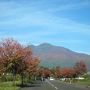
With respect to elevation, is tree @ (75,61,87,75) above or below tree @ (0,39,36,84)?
above

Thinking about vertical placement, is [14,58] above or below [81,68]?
below

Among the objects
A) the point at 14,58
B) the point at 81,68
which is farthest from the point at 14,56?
the point at 81,68

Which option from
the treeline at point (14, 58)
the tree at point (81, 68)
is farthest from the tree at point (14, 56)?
the tree at point (81, 68)

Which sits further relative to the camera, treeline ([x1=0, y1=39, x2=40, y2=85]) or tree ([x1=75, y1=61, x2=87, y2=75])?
tree ([x1=75, y1=61, x2=87, y2=75])

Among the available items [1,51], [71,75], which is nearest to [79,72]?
[71,75]

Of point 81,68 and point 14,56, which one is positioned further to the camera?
point 81,68

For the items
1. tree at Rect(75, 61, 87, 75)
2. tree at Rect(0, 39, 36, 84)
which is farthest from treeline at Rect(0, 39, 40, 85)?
tree at Rect(75, 61, 87, 75)

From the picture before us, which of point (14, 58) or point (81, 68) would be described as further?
point (81, 68)

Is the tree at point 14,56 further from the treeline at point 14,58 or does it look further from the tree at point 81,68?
the tree at point 81,68

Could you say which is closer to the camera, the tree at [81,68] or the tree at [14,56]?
the tree at [14,56]

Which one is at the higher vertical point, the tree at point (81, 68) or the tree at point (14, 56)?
the tree at point (81, 68)

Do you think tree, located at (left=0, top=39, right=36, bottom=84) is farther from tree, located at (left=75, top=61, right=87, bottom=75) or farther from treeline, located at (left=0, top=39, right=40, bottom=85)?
tree, located at (left=75, top=61, right=87, bottom=75)

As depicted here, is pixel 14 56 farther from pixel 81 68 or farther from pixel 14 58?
pixel 81 68

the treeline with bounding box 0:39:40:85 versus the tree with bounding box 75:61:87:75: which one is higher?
the tree with bounding box 75:61:87:75
